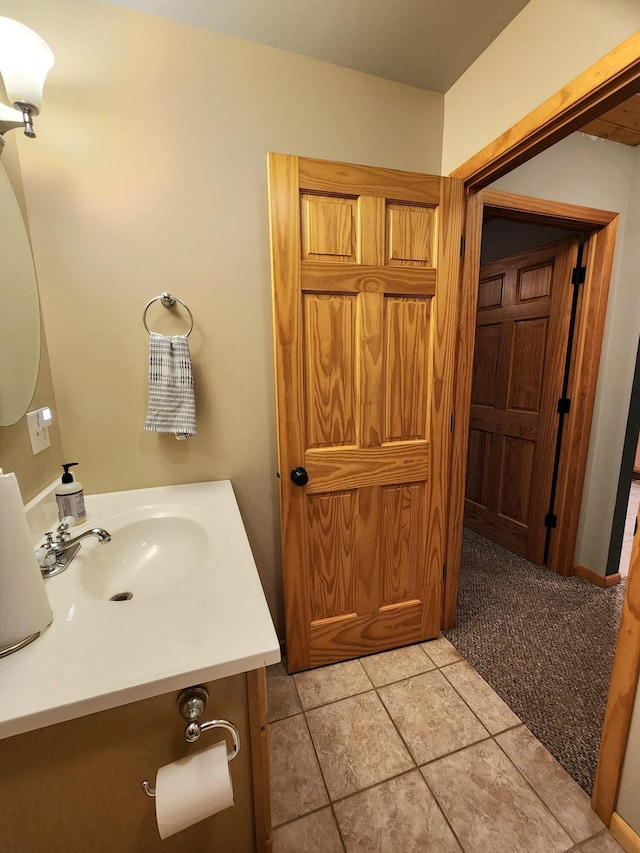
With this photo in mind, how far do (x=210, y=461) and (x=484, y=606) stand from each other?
66.8 inches

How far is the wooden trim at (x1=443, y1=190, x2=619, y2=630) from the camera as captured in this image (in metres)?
1.50

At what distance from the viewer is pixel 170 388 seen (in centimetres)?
125

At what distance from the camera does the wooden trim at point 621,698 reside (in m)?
0.91

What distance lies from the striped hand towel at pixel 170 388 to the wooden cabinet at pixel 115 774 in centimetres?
87

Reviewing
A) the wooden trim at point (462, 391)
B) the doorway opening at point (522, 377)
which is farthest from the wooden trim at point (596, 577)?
the wooden trim at point (462, 391)

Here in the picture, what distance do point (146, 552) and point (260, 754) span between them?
2.13 ft

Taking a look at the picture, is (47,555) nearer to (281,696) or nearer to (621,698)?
(281,696)

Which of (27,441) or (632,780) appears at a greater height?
(27,441)

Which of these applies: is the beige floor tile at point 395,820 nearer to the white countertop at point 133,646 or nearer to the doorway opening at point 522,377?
the white countertop at point 133,646

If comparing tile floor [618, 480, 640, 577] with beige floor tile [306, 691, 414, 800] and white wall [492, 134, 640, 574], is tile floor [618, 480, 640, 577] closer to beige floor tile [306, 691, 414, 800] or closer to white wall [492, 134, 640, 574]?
white wall [492, 134, 640, 574]

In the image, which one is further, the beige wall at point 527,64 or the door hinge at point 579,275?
the door hinge at point 579,275

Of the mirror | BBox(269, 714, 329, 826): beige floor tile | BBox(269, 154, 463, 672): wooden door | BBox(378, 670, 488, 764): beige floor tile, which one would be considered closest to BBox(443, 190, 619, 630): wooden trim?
BBox(269, 154, 463, 672): wooden door

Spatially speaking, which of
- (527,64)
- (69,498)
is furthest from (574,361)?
(69,498)

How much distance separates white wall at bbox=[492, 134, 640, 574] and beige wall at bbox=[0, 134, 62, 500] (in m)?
1.84
